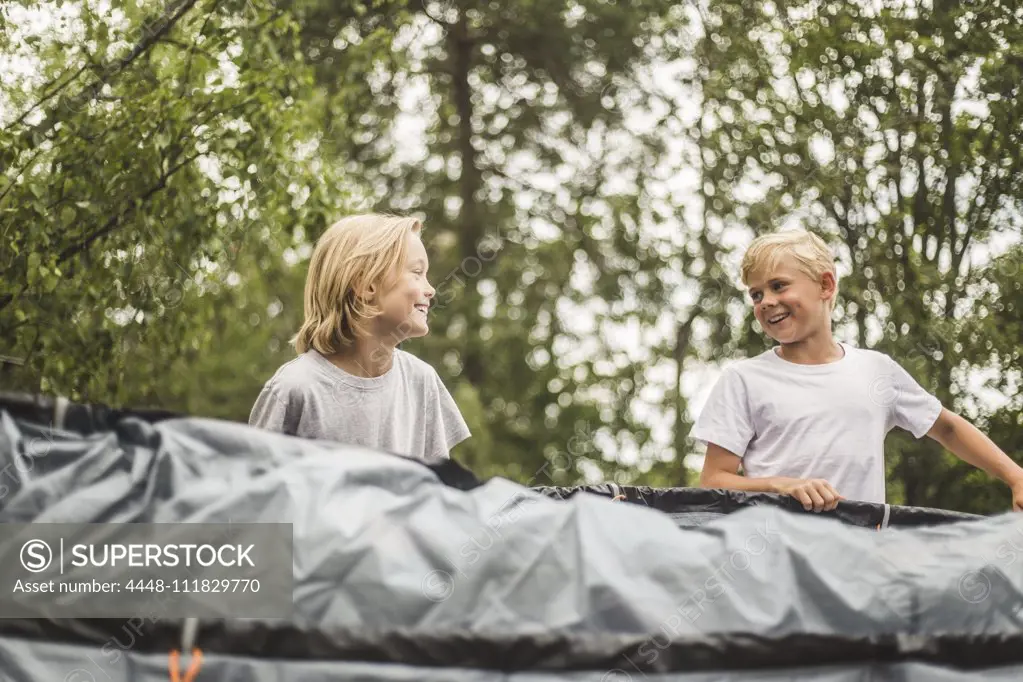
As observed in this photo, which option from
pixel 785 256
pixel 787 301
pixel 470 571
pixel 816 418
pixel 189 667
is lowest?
pixel 189 667

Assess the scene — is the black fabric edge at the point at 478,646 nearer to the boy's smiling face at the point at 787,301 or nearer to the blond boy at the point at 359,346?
the blond boy at the point at 359,346

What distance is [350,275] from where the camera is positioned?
2.43 metres

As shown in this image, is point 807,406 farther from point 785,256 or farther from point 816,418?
point 785,256

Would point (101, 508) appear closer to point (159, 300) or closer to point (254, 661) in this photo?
point (254, 661)

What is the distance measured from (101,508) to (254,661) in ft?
0.97

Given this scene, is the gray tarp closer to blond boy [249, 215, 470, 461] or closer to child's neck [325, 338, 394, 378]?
blond boy [249, 215, 470, 461]

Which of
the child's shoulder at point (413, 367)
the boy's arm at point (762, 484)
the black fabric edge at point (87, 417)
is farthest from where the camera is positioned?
the child's shoulder at point (413, 367)

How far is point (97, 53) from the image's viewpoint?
2.89 metres

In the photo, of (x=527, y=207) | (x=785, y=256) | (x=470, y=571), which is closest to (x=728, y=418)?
(x=785, y=256)

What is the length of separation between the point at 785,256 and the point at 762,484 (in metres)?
0.63

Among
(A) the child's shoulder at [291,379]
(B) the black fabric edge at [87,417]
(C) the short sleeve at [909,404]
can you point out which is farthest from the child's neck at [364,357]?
(C) the short sleeve at [909,404]

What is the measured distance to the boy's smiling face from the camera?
267 centimetres

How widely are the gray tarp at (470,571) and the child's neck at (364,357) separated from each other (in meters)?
0.90

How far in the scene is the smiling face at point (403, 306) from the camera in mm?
2408
